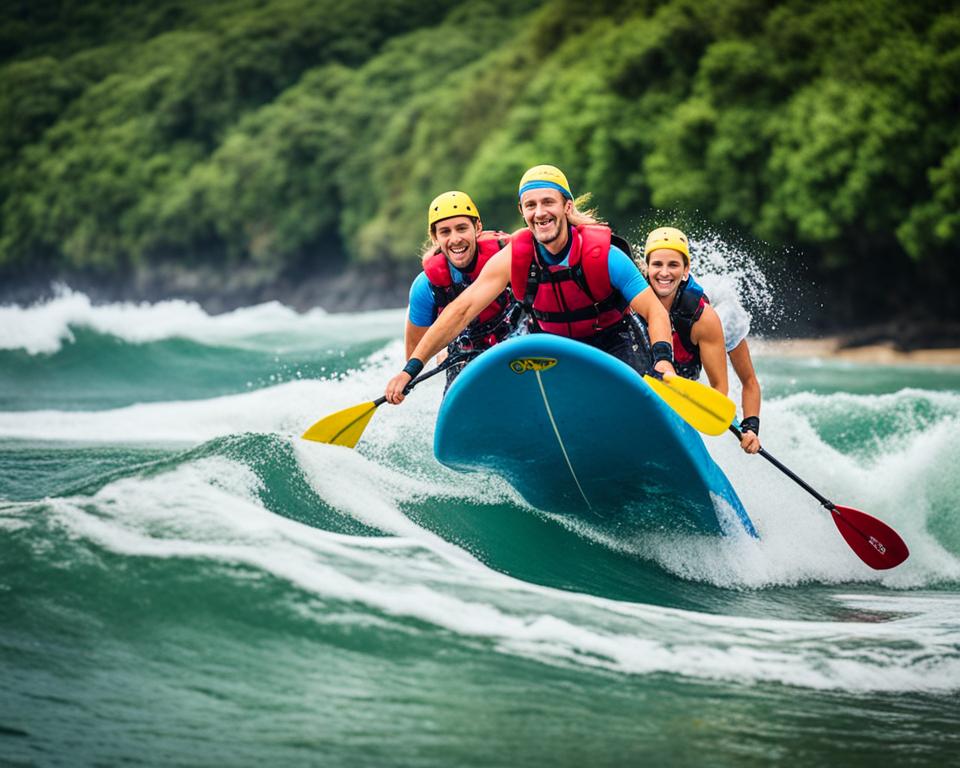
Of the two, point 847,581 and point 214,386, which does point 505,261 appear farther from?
point 214,386

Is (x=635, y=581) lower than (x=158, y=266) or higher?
lower

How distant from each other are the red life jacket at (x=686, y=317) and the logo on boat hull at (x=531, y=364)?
1.09 metres

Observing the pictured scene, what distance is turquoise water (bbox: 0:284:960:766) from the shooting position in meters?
3.14

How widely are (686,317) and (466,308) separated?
1197 mm

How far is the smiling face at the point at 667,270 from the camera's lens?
18.5ft

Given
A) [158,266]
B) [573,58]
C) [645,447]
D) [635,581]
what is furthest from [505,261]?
[158,266]

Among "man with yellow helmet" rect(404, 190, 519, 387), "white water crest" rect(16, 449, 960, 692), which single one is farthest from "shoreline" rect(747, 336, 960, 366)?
"white water crest" rect(16, 449, 960, 692)

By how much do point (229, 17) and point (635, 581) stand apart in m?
81.6

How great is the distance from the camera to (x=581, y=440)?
16.8 feet

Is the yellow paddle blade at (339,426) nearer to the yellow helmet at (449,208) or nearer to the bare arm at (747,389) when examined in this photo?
the yellow helmet at (449,208)

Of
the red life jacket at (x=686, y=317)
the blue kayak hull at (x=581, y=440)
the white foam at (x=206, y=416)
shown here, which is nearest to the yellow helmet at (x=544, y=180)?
the blue kayak hull at (x=581, y=440)

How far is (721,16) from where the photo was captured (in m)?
26.5

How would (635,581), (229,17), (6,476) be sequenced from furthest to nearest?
(229,17) → (6,476) → (635,581)

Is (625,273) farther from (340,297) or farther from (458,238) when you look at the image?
(340,297)
